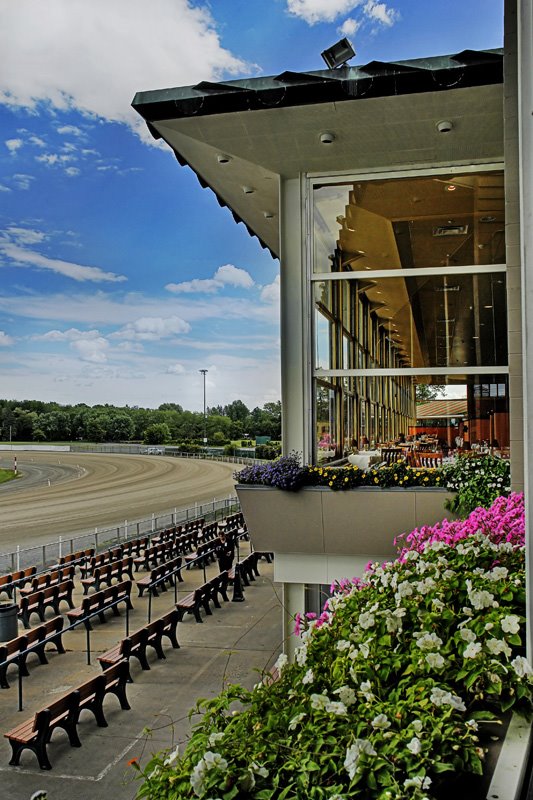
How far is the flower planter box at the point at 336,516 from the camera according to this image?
34.8 ft

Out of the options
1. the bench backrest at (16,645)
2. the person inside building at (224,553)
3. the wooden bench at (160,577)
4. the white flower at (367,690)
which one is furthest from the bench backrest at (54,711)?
the person inside building at (224,553)

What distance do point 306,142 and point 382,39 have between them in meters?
50.1

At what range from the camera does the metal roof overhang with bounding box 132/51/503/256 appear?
31.2 ft

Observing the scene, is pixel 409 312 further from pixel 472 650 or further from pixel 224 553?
pixel 224 553

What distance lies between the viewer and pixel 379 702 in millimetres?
2953

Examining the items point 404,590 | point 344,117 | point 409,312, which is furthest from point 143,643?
point 344,117

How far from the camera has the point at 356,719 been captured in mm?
2787

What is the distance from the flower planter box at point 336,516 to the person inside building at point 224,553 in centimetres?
851

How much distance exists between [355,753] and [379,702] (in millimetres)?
677

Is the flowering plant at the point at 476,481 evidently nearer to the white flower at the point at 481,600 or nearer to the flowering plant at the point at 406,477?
the flowering plant at the point at 406,477

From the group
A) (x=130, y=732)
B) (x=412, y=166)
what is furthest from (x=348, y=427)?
(x=130, y=732)

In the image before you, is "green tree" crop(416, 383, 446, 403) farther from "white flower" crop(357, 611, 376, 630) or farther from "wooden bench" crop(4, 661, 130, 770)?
"white flower" crop(357, 611, 376, 630)

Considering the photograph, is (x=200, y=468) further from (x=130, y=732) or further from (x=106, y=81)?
(x=106, y=81)

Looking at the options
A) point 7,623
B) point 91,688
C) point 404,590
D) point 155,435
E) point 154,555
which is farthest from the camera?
point 155,435
